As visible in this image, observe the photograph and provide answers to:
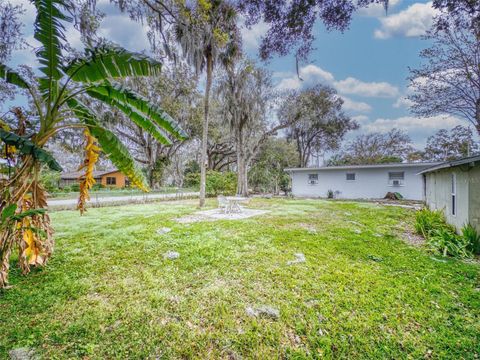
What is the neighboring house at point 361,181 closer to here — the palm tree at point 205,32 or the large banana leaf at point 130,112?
the palm tree at point 205,32

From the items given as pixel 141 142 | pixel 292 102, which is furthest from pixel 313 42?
pixel 141 142

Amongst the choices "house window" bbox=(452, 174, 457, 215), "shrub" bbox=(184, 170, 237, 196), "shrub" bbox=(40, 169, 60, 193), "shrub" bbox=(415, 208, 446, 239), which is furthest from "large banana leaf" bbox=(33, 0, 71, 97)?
"shrub" bbox=(184, 170, 237, 196)

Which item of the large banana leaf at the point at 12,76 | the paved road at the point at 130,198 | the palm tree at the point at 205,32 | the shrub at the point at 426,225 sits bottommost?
the shrub at the point at 426,225

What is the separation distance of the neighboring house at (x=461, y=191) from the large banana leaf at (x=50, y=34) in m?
7.83

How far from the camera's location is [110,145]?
360 centimetres

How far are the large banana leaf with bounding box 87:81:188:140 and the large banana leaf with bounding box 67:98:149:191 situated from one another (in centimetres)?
35

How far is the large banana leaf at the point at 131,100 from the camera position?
3.50 meters

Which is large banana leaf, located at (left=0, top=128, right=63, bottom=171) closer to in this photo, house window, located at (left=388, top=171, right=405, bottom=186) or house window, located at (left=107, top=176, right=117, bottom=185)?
house window, located at (left=388, top=171, right=405, bottom=186)

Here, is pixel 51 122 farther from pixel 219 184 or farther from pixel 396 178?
pixel 396 178

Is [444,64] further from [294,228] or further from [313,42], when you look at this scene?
[294,228]

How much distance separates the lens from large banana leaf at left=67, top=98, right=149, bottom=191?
3553mm

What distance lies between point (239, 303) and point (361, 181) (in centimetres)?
1692

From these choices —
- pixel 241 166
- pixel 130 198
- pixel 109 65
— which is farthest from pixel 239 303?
pixel 241 166

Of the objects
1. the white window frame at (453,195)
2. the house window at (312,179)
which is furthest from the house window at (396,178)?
the white window frame at (453,195)
